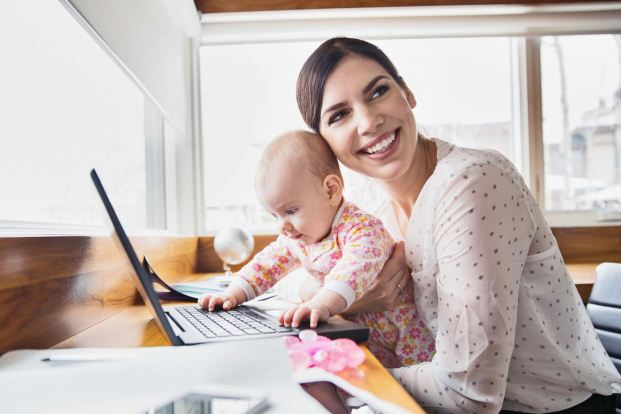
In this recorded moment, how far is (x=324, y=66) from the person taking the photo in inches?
46.1

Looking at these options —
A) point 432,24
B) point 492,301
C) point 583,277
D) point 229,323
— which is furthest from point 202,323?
point 432,24

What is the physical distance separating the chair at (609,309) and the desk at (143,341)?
3.34 feet

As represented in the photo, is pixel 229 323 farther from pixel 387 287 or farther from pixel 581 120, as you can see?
pixel 581 120

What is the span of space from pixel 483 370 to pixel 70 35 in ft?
4.21

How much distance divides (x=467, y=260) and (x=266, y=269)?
538 millimetres

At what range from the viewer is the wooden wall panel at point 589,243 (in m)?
2.40

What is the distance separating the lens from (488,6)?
2443 mm

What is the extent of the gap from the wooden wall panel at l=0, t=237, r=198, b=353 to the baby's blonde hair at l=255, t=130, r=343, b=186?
408mm

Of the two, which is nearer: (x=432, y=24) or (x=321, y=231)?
(x=321, y=231)

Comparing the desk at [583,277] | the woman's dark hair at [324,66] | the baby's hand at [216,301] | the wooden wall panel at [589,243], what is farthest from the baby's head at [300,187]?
the wooden wall panel at [589,243]

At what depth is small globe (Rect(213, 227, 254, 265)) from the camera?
1.98 metres

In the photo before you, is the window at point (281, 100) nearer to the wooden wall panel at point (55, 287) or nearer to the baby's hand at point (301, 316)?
the wooden wall panel at point (55, 287)

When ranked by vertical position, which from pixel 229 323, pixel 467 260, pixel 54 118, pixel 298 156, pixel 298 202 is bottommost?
pixel 229 323

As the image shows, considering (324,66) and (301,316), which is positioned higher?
(324,66)
